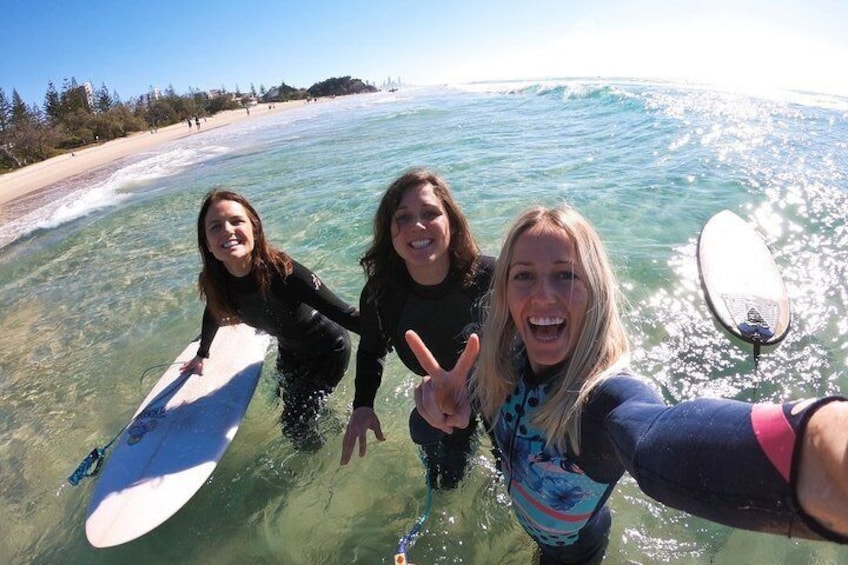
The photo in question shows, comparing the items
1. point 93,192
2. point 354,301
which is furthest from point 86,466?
point 93,192

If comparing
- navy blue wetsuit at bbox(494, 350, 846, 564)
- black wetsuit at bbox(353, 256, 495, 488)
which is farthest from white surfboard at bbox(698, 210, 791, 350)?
navy blue wetsuit at bbox(494, 350, 846, 564)

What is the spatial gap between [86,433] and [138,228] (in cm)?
962

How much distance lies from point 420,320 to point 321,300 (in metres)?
1.03

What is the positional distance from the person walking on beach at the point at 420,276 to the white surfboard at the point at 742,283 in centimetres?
379

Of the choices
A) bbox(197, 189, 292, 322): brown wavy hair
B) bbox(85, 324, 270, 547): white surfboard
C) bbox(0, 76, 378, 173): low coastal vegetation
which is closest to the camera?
bbox(85, 324, 270, 547): white surfboard

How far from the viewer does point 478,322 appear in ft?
9.01

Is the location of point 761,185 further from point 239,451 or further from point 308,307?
point 239,451

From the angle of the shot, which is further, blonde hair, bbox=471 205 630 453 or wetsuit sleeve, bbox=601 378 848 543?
blonde hair, bbox=471 205 630 453

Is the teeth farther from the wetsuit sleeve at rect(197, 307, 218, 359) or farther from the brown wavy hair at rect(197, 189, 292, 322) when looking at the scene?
the wetsuit sleeve at rect(197, 307, 218, 359)

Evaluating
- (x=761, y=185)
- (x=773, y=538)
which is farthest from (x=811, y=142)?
(x=773, y=538)

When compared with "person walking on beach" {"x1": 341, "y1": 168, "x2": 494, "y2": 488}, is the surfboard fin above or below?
below

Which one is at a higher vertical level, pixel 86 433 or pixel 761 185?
pixel 761 185

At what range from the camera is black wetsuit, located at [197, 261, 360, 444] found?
350 cm

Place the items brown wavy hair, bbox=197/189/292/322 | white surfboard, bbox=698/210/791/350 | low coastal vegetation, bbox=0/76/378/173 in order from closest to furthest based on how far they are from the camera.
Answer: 1. brown wavy hair, bbox=197/189/292/322
2. white surfboard, bbox=698/210/791/350
3. low coastal vegetation, bbox=0/76/378/173
